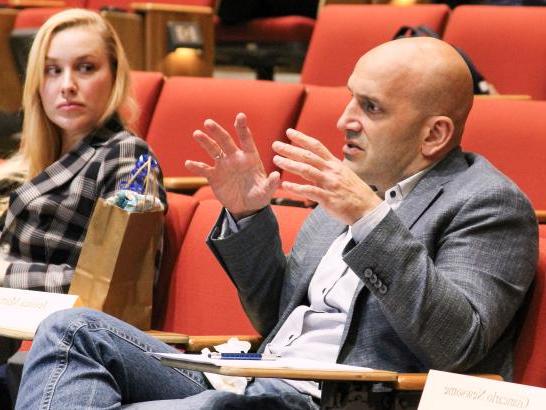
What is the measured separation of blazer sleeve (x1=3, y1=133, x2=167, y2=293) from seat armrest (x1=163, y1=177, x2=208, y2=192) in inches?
9.6

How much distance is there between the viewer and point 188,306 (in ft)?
4.41

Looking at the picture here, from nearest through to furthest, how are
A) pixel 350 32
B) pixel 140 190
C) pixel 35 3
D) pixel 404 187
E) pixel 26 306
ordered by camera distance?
pixel 404 187 < pixel 26 306 < pixel 140 190 < pixel 350 32 < pixel 35 3

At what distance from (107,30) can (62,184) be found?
0.76ft

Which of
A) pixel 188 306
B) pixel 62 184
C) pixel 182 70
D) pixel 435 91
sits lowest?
pixel 182 70

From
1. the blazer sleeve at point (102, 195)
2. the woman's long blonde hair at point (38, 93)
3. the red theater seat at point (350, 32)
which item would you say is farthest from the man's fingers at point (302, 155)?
the red theater seat at point (350, 32)

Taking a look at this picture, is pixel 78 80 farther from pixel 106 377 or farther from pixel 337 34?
pixel 337 34

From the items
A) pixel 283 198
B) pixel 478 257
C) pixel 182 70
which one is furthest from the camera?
pixel 182 70

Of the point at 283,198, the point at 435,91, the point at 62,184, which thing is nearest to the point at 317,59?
the point at 283,198

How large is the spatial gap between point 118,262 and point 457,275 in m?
0.41

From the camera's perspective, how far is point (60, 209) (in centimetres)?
135

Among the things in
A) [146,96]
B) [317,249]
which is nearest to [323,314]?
[317,249]

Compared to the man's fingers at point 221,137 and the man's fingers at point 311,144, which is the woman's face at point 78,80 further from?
the man's fingers at point 311,144

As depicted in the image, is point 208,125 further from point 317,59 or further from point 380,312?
point 317,59

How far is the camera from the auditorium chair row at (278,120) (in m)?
1.46
